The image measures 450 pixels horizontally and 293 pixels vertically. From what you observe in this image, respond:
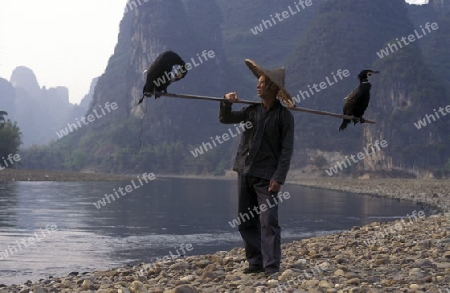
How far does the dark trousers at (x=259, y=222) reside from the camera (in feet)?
21.4

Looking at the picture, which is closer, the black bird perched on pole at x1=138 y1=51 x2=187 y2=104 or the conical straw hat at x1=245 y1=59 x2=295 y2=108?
the black bird perched on pole at x1=138 y1=51 x2=187 y2=104

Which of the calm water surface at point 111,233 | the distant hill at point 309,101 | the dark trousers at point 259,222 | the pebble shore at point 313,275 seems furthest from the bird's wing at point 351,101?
the distant hill at point 309,101

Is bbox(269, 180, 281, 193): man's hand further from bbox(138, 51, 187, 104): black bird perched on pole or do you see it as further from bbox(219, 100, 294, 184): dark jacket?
bbox(138, 51, 187, 104): black bird perched on pole

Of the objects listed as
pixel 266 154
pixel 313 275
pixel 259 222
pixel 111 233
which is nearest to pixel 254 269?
pixel 259 222

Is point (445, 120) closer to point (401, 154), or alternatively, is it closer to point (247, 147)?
point (401, 154)

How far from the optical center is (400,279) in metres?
6.38

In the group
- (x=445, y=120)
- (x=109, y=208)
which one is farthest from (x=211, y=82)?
(x=109, y=208)

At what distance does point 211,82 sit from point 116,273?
577 ft

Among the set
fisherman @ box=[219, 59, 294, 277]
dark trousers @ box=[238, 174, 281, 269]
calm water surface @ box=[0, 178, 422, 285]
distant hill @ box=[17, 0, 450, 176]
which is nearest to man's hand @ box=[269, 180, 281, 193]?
fisherman @ box=[219, 59, 294, 277]

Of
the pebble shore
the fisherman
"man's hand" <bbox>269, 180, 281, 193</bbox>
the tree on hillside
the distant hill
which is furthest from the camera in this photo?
the distant hill

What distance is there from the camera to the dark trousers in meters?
6.52

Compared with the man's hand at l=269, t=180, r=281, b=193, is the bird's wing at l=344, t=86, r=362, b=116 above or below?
above

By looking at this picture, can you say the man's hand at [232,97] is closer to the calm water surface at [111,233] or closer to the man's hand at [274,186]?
the man's hand at [274,186]

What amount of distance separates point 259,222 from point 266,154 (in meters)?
0.89
